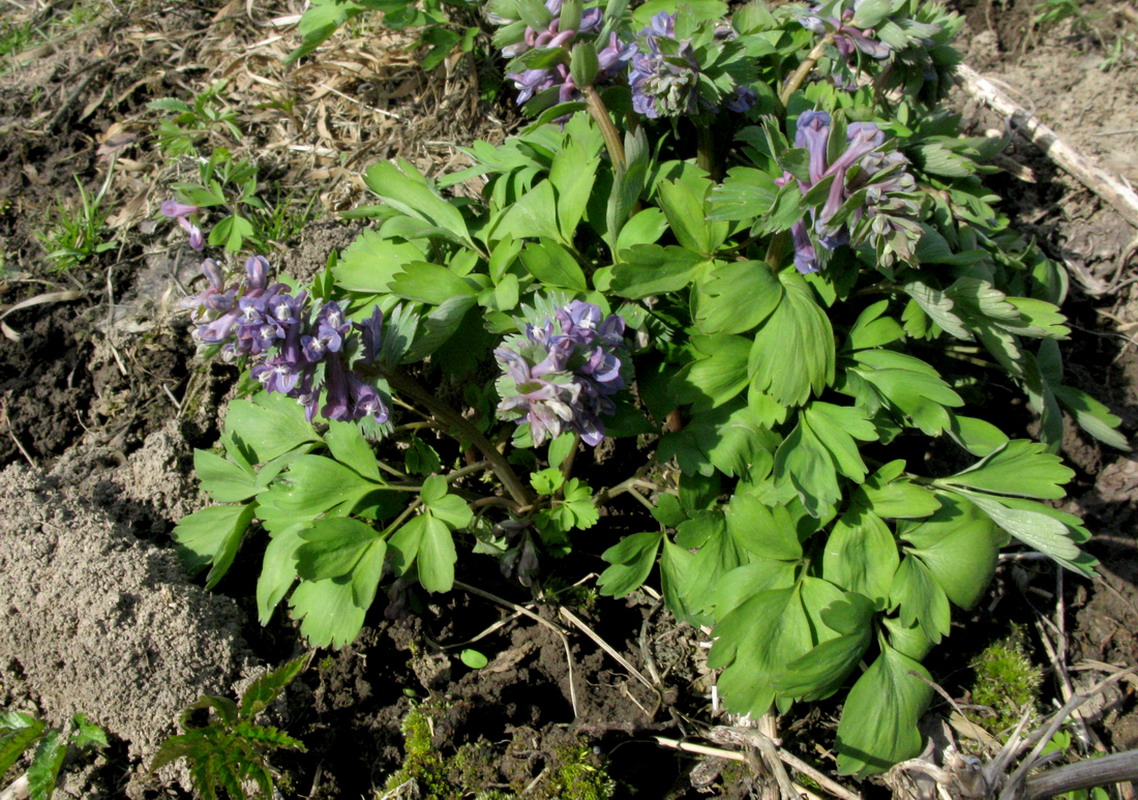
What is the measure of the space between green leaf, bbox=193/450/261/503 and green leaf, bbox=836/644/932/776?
6.61 feet

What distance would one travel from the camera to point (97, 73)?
174 inches

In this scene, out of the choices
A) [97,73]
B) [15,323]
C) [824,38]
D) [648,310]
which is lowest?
[15,323]

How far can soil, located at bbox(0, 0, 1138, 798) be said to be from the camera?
8.31 feet

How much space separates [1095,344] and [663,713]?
2564mm

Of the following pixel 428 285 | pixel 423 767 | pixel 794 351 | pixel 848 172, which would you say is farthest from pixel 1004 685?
pixel 428 285

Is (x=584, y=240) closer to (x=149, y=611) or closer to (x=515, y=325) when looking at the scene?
(x=515, y=325)

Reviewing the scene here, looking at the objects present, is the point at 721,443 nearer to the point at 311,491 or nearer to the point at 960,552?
the point at 960,552

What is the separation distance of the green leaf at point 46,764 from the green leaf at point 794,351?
93.0 inches

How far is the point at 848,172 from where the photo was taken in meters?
2.03

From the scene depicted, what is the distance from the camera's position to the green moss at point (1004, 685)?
8.55ft

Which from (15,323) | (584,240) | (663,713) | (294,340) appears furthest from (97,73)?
(663,713)

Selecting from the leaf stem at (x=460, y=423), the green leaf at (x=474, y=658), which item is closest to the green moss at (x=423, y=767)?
the green leaf at (x=474, y=658)

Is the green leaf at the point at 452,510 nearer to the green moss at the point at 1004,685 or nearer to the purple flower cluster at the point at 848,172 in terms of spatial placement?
the purple flower cluster at the point at 848,172

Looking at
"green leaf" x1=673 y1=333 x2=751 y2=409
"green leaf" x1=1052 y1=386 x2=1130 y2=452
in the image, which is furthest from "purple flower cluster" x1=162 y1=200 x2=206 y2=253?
"green leaf" x1=1052 y1=386 x2=1130 y2=452
